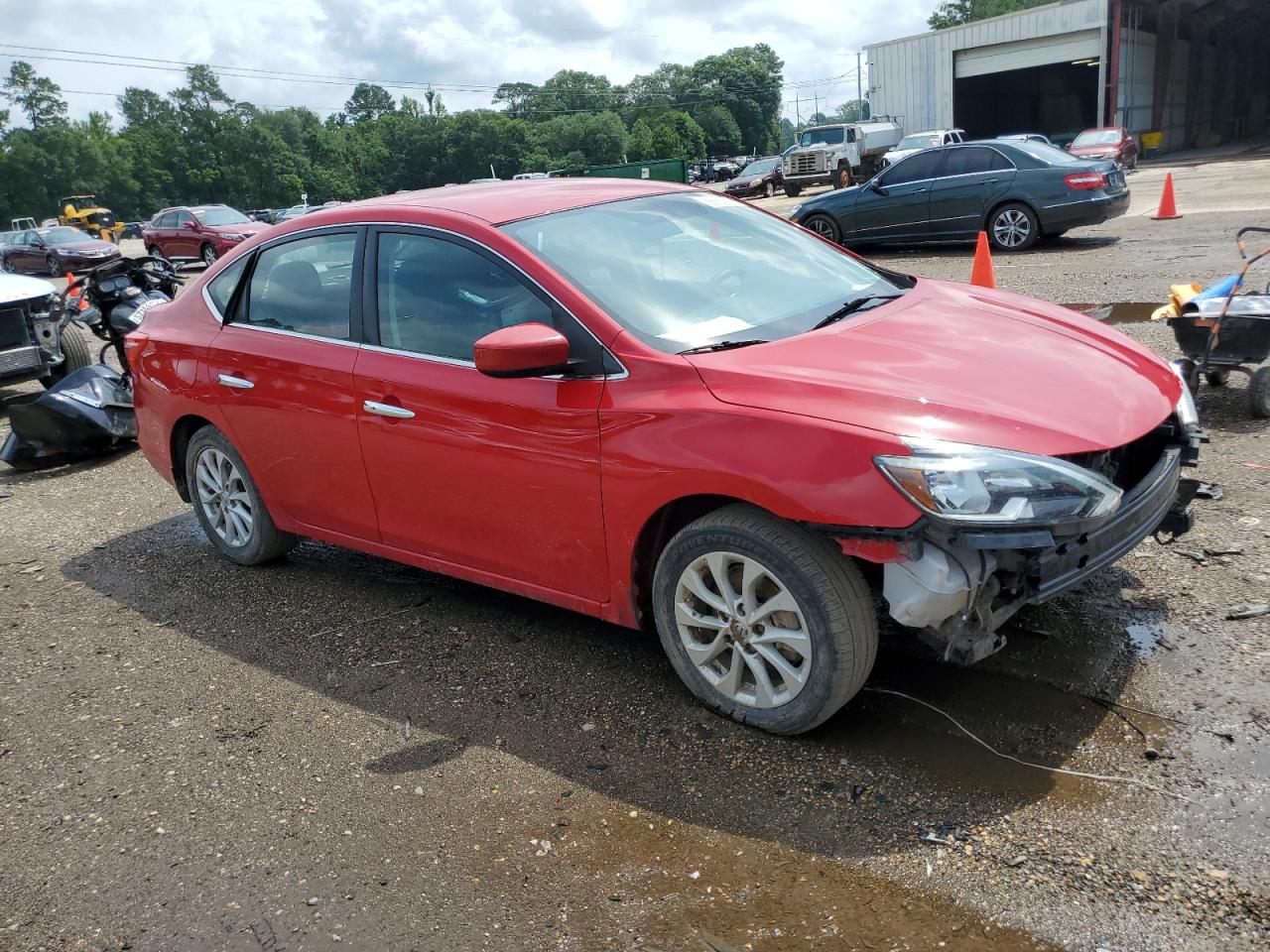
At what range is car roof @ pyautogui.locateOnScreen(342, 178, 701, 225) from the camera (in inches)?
158

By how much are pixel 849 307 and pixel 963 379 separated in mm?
836

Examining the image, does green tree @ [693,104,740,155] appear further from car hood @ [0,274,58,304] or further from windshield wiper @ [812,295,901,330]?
windshield wiper @ [812,295,901,330]

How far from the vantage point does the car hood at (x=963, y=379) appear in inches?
116

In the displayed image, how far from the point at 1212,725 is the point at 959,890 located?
1.11 meters

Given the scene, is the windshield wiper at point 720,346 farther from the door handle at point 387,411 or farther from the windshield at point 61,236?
the windshield at point 61,236

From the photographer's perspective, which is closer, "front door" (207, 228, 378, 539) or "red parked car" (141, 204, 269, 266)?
"front door" (207, 228, 378, 539)

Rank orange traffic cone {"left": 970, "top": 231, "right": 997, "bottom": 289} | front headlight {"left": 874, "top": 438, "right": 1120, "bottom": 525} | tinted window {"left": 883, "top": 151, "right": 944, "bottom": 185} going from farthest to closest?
tinted window {"left": 883, "top": 151, "right": 944, "bottom": 185}, orange traffic cone {"left": 970, "top": 231, "right": 997, "bottom": 289}, front headlight {"left": 874, "top": 438, "right": 1120, "bottom": 525}

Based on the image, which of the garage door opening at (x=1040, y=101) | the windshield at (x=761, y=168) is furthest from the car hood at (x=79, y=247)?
the garage door opening at (x=1040, y=101)

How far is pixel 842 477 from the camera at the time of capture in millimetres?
2865

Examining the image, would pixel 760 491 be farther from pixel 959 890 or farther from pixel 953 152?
pixel 953 152

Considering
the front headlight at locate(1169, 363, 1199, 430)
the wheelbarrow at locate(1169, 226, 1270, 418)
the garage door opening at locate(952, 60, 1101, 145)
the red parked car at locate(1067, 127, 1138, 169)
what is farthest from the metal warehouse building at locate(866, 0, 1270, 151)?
the front headlight at locate(1169, 363, 1199, 430)

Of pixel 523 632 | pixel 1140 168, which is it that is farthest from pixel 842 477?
pixel 1140 168

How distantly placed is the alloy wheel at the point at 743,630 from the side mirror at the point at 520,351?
31.4 inches

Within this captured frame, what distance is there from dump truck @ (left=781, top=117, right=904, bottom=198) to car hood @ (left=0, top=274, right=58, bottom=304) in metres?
28.2
